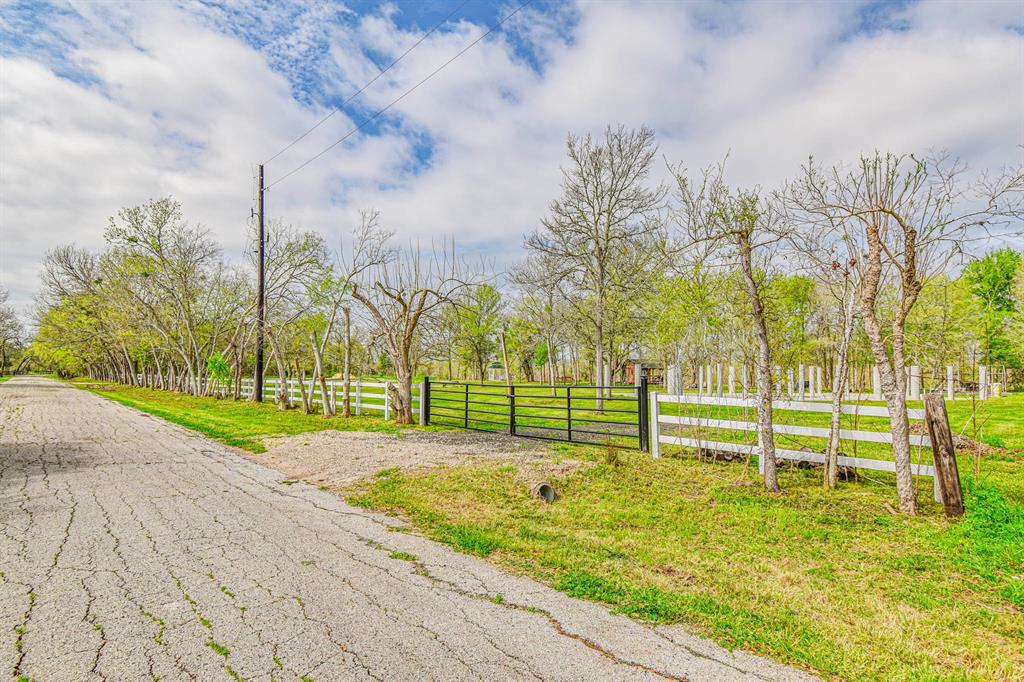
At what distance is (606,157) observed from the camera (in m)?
16.2

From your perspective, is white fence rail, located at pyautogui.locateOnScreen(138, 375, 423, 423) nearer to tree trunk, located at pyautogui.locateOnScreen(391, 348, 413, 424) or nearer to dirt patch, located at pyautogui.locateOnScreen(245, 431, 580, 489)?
tree trunk, located at pyautogui.locateOnScreen(391, 348, 413, 424)

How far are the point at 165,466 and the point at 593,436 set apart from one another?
7667 mm

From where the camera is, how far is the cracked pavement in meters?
2.52

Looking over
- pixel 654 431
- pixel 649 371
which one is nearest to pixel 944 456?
pixel 654 431

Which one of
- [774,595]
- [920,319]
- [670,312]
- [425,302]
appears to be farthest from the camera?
[425,302]

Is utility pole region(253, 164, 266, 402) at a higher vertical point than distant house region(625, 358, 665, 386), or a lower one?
higher

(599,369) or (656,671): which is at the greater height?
(599,369)

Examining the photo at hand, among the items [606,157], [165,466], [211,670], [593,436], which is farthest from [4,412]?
[606,157]

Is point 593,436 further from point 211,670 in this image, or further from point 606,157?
point 606,157

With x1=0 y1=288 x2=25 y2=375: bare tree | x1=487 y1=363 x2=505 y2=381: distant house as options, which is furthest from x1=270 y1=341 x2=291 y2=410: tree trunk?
x1=0 y1=288 x2=25 y2=375: bare tree

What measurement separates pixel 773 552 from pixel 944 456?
2.21 meters

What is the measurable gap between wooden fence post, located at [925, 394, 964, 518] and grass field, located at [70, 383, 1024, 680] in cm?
15

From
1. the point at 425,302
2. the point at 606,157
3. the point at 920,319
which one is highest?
the point at 606,157

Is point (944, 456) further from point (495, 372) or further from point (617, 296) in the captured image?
point (495, 372)
